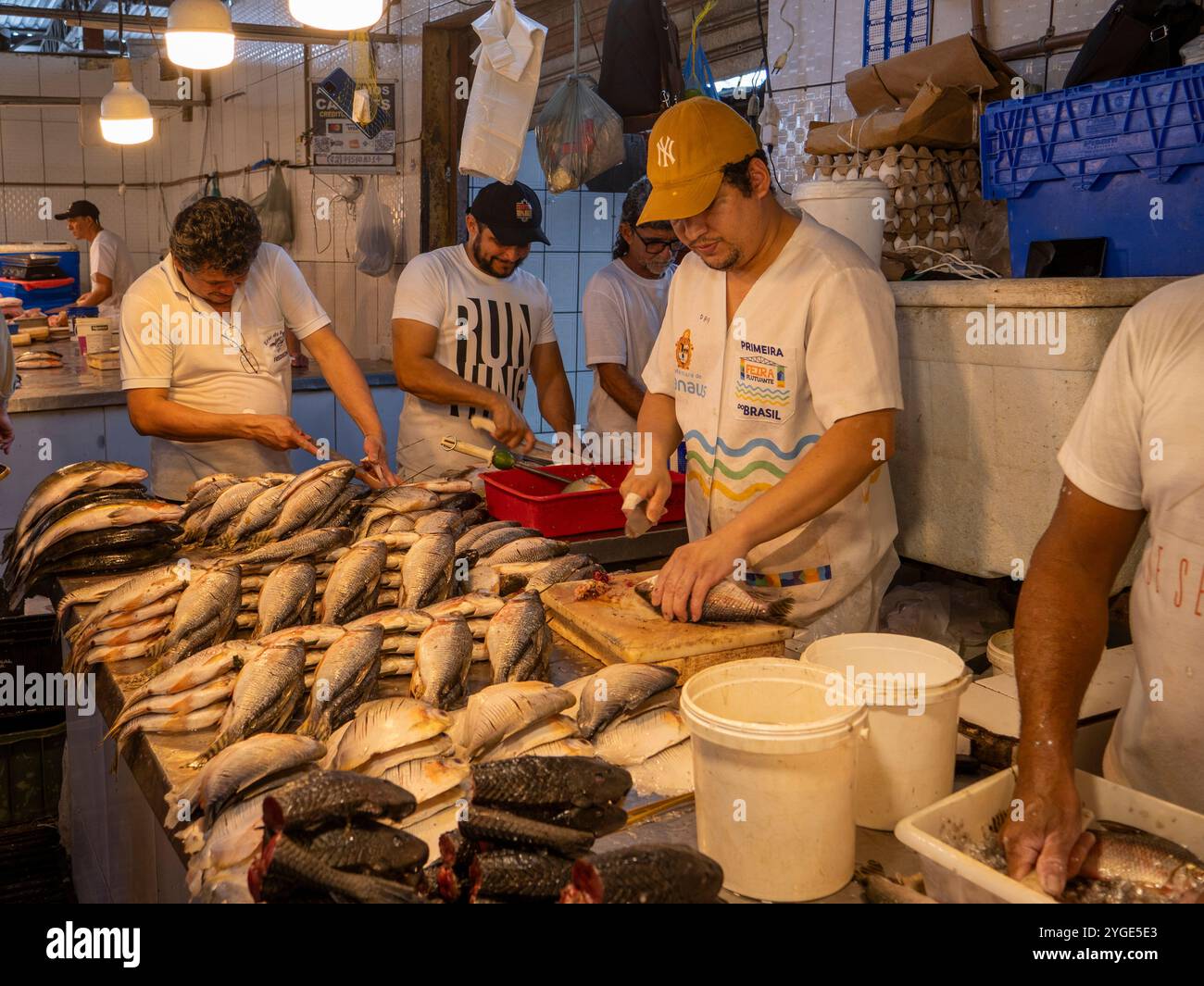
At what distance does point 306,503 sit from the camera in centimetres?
336

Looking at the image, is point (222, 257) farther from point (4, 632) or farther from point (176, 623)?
point (176, 623)

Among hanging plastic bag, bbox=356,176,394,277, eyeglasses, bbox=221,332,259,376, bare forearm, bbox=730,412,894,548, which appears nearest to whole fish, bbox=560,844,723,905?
bare forearm, bbox=730,412,894,548

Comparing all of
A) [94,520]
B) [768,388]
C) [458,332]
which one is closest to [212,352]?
[458,332]

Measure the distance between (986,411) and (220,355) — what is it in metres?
2.96

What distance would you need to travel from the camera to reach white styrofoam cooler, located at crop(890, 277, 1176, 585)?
9.48 feet

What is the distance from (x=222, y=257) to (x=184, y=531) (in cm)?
116

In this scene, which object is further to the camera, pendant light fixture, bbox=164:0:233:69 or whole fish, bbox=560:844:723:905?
pendant light fixture, bbox=164:0:233:69

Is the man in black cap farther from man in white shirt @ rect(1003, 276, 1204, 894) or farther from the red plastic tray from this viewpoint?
man in white shirt @ rect(1003, 276, 1204, 894)

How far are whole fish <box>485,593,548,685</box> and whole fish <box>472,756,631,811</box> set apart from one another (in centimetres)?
66

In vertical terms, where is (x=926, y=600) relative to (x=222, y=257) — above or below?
below

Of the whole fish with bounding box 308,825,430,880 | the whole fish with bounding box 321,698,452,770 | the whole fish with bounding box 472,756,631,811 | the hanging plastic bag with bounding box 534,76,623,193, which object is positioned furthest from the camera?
the hanging plastic bag with bounding box 534,76,623,193
